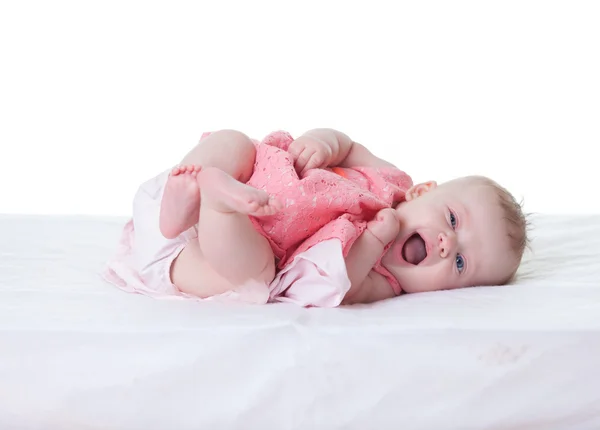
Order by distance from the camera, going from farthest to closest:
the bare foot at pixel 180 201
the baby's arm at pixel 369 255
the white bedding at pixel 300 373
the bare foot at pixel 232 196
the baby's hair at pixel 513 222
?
the baby's hair at pixel 513 222, the baby's arm at pixel 369 255, the bare foot at pixel 180 201, the bare foot at pixel 232 196, the white bedding at pixel 300 373

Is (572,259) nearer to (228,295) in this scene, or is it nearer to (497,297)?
(497,297)

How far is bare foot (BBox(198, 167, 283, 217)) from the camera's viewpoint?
1.43 m

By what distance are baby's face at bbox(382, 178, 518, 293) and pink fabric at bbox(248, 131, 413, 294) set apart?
6 centimetres

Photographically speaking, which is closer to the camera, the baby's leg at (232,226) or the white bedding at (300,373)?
the white bedding at (300,373)

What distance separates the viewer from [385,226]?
1757mm

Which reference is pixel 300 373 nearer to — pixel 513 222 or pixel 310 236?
pixel 310 236

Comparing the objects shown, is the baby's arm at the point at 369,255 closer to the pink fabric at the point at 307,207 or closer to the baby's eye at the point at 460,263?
the pink fabric at the point at 307,207

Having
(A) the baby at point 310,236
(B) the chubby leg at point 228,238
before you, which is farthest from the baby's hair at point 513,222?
(B) the chubby leg at point 228,238

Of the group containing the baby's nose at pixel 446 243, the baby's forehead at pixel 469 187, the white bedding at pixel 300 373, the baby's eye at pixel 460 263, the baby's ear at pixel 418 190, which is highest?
the baby's forehead at pixel 469 187

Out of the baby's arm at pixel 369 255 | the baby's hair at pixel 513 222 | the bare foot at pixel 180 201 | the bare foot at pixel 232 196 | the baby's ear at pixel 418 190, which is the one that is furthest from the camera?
the baby's ear at pixel 418 190

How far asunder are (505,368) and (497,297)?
1.02 feet

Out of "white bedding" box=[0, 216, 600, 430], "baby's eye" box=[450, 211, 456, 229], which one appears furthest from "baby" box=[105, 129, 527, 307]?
"white bedding" box=[0, 216, 600, 430]

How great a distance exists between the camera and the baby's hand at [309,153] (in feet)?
6.09

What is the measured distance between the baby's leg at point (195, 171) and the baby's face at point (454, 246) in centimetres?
41
